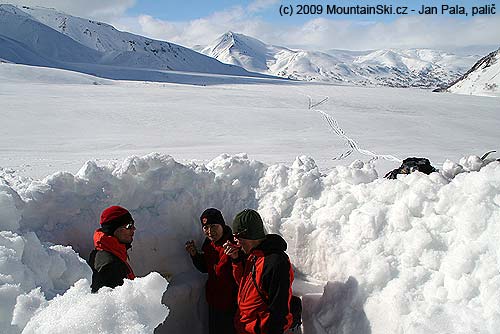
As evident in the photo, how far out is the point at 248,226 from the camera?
304 cm

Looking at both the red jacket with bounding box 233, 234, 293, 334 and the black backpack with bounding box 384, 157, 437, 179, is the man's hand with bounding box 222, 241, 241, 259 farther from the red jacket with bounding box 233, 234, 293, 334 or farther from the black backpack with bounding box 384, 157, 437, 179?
the black backpack with bounding box 384, 157, 437, 179

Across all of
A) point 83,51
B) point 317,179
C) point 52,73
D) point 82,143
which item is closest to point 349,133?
point 82,143

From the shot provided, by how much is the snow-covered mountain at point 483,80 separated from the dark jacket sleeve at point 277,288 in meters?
63.7

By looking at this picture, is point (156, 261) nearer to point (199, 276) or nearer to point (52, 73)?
point (199, 276)

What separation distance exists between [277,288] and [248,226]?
0.45m

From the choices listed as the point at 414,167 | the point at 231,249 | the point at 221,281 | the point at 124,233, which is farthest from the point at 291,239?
the point at 414,167

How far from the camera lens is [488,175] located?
320 cm

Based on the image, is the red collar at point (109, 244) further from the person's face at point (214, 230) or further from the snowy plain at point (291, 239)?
the person's face at point (214, 230)

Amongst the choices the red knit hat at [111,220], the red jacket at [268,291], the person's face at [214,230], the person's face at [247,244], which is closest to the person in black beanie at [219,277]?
the person's face at [214,230]

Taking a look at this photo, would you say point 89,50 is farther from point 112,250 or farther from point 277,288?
point 277,288

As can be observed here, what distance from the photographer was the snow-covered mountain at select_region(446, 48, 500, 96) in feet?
202

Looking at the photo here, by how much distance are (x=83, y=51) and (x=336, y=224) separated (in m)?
127

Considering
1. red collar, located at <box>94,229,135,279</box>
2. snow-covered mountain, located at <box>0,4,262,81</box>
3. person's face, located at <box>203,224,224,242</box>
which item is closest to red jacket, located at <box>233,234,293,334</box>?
person's face, located at <box>203,224,224,242</box>

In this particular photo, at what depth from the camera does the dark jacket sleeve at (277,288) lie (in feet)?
9.68
